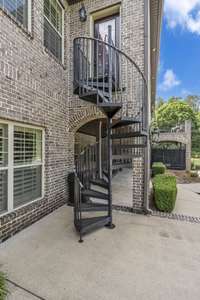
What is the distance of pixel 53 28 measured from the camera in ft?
15.9

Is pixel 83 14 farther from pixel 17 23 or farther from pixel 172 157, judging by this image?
pixel 172 157

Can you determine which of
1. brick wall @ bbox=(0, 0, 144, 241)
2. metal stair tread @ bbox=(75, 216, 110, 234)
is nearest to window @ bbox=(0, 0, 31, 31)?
brick wall @ bbox=(0, 0, 144, 241)

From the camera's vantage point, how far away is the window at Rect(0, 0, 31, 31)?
3355 mm

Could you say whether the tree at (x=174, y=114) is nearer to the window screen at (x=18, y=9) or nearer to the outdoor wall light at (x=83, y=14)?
the outdoor wall light at (x=83, y=14)

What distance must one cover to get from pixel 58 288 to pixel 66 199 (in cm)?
320

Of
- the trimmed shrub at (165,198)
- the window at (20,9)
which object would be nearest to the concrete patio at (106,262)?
the trimmed shrub at (165,198)

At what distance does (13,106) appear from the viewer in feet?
11.0

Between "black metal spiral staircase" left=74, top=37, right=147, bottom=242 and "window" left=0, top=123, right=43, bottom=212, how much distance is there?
0.95 metres

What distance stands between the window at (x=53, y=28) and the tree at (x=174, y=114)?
24.7 metres

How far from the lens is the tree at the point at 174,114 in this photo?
27.1 m

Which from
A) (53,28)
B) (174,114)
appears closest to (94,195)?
(53,28)

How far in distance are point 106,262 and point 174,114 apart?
2818 centimetres

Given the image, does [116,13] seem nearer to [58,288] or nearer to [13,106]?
[13,106]

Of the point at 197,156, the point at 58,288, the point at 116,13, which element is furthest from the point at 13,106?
the point at 197,156
